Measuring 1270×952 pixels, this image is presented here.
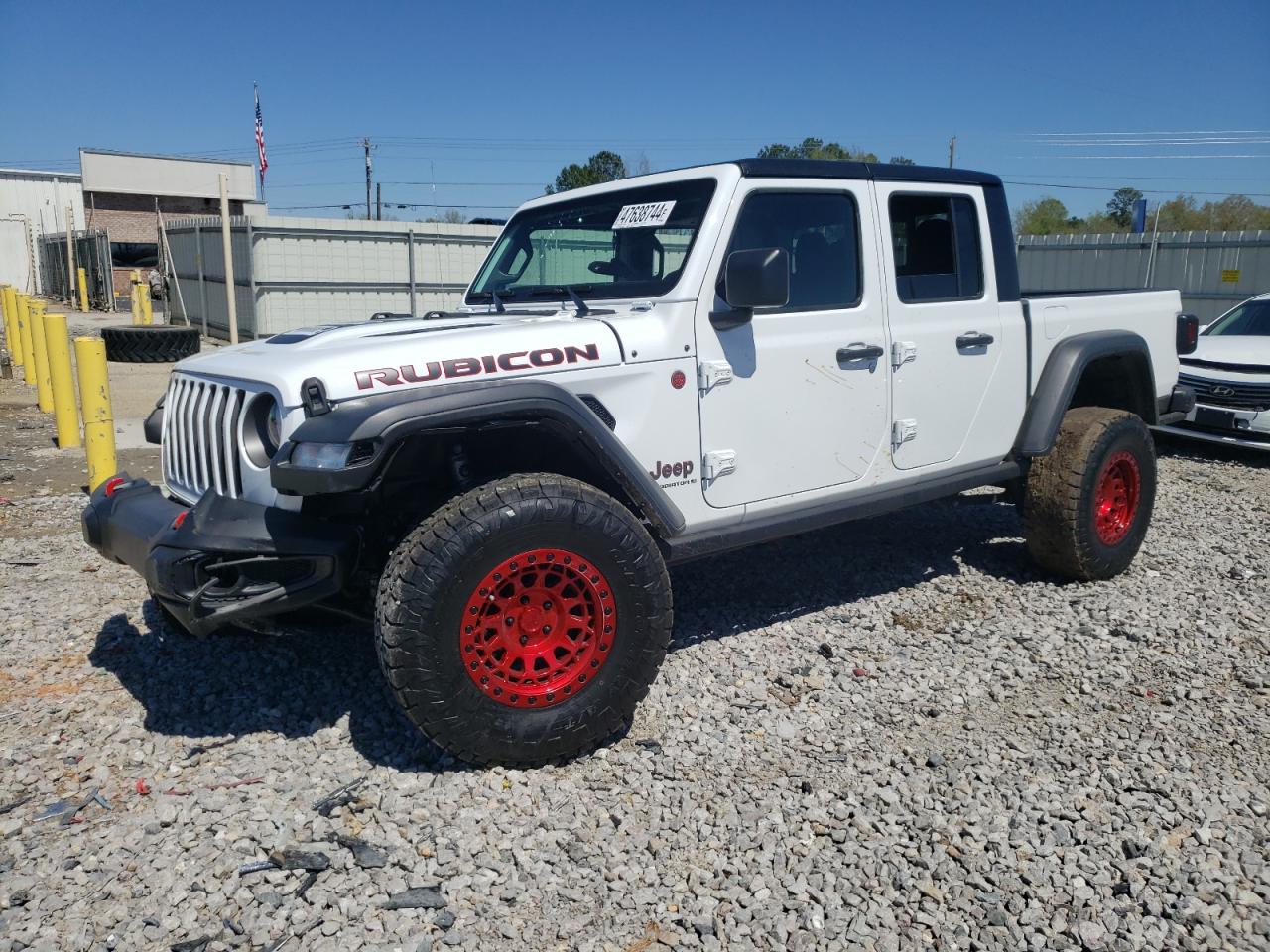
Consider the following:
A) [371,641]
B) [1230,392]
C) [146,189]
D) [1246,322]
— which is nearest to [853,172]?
[371,641]

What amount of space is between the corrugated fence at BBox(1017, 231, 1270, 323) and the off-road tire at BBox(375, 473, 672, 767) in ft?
39.0

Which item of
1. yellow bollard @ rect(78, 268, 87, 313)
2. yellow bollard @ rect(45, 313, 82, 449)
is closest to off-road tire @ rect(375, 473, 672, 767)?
yellow bollard @ rect(45, 313, 82, 449)

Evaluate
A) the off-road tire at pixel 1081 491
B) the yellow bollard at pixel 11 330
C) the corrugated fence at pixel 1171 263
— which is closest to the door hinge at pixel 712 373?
the off-road tire at pixel 1081 491

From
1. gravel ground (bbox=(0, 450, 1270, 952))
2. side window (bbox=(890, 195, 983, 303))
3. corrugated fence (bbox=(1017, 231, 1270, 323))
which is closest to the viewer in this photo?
gravel ground (bbox=(0, 450, 1270, 952))

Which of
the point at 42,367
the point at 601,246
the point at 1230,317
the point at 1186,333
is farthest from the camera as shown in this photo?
the point at 42,367

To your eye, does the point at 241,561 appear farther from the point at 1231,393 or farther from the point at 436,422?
the point at 1231,393

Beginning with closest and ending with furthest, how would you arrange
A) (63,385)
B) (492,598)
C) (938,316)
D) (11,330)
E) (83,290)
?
(492,598)
(938,316)
(63,385)
(11,330)
(83,290)

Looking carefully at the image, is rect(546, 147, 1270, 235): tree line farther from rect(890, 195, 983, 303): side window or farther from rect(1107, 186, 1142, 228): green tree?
rect(890, 195, 983, 303): side window

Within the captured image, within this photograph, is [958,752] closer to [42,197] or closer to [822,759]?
[822,759]

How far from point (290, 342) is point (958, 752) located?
2.85 meters

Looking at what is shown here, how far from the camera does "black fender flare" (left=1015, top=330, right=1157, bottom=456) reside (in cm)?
487

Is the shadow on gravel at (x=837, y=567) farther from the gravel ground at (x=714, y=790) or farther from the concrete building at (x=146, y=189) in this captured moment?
the concrete building at (x=146, y=189)

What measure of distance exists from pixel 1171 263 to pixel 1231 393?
7.31 meters

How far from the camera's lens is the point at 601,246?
4293 mm
